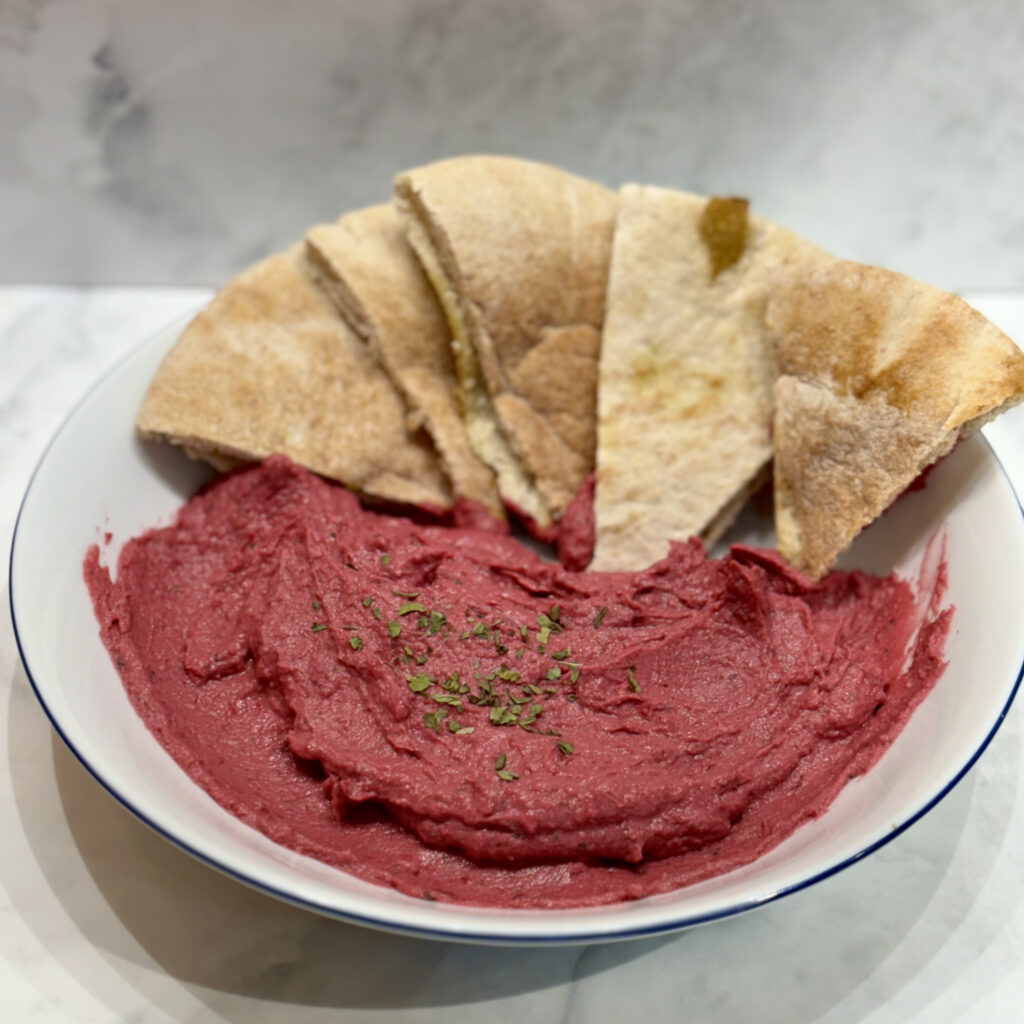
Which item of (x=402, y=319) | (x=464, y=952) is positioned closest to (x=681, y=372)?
(x=402, y=319)

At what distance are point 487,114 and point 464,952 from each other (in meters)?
2.50

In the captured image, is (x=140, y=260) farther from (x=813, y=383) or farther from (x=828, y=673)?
(x=828, y=673)

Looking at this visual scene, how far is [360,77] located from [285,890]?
8.16 ft

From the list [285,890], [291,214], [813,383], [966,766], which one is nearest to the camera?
[285,890]

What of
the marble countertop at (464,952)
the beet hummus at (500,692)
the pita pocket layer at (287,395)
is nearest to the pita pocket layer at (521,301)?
the pita pocket layer at (287,395)

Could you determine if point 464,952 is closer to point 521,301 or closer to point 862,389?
point 862,389

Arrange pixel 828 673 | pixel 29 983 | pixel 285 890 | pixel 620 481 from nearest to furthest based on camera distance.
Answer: pixel 285 890 < pixel 29 983 < pixel 828 673 < pixel 620 481

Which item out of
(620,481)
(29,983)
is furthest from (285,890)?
(620,481)

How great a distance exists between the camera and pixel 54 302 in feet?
11.5

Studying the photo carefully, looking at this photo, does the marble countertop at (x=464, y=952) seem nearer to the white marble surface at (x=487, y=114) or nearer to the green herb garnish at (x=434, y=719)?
the green herb garnish at (x=434, y=719)

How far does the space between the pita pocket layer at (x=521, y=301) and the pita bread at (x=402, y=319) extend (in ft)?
0.19

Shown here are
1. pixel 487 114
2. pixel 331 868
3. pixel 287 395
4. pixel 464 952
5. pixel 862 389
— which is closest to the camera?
pixel 331 868

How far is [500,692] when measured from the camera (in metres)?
2.05

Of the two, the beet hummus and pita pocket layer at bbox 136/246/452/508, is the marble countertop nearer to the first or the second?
the beet hummus
